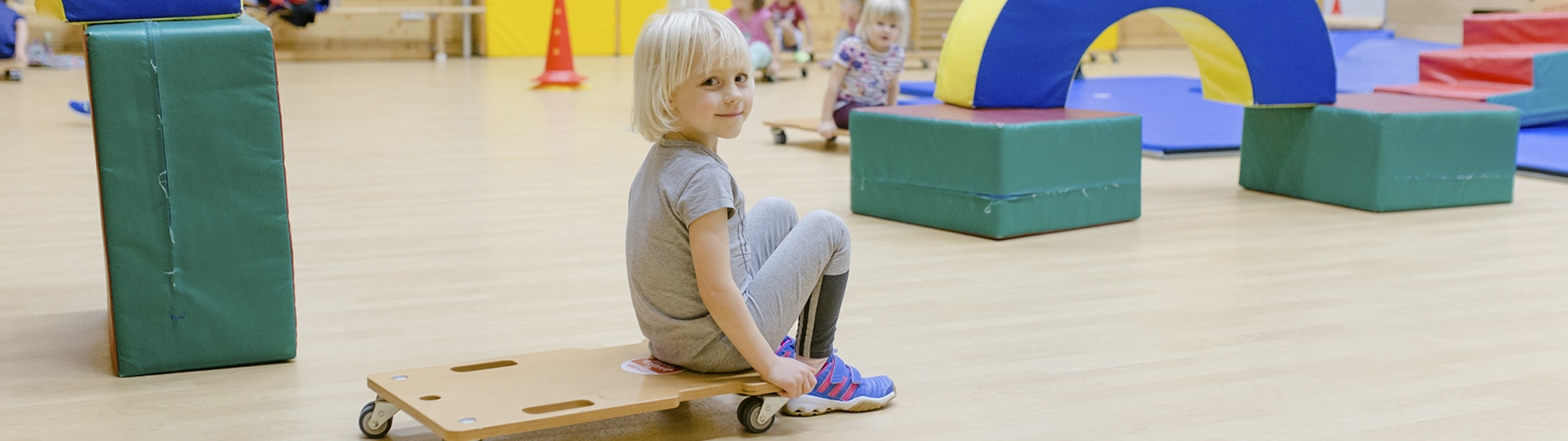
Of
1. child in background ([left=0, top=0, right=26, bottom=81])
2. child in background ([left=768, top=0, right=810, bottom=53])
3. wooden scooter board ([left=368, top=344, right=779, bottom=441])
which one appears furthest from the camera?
child in background ([left=768, top=0, right=810, bottom=53])

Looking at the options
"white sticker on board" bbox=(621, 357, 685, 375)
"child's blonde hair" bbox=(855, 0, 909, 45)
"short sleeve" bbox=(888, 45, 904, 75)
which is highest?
"child's blonde hair" bbox=(855, 0, 909, 45)

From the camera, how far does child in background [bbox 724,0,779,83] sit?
1116 centimetres

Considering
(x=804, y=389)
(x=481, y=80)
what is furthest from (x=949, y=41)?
(x=481, y=80)

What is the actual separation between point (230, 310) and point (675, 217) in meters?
1.04

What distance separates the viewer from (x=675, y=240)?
2.29 metres

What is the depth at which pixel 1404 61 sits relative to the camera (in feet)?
35.2

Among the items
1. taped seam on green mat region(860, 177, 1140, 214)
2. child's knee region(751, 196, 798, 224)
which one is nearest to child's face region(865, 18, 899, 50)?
taped seam on green mat region(860, 177, 1140, 214)

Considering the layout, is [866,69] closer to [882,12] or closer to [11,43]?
[882,12]

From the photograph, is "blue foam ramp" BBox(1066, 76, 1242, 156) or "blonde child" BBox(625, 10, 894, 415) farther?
"blue foam ramp" BBox(1066, 76, 1242, 156)

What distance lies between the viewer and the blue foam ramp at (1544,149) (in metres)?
5.69

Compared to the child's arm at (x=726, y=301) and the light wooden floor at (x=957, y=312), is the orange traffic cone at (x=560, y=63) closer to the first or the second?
the light wooden floor at (x=957, y=312)

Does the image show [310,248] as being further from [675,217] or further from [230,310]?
[675,217]

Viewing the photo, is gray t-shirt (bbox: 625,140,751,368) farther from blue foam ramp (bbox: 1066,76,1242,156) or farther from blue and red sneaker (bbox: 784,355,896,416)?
blue foam ramp (bbox: 1066,76,1242,156)

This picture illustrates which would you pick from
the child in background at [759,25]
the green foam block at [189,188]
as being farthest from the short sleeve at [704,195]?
the child in background at [759,25]
